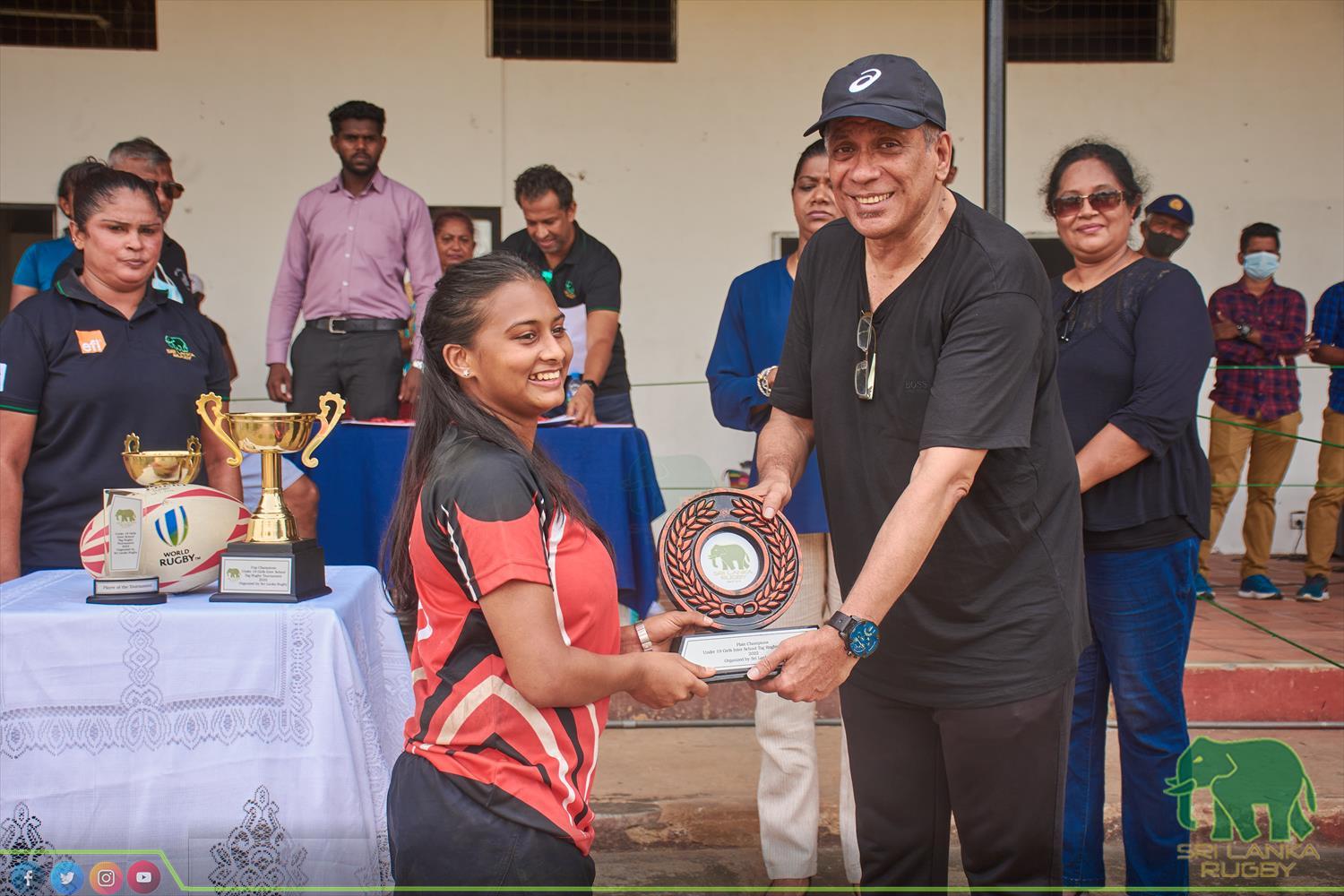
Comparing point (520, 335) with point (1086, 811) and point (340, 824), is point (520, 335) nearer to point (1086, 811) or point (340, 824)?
point (340, 824)

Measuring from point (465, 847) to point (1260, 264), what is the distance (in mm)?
6034

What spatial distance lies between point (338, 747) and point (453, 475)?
1.09 metres

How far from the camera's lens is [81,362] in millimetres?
3146

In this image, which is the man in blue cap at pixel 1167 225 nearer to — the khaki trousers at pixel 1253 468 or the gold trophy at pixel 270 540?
the khaki trousers at pixel 1253 468

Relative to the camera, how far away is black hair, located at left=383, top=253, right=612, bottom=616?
1.96 m

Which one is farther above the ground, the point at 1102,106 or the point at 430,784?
the point at 1102,106

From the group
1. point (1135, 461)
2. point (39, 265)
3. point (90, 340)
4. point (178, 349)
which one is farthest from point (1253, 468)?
→ point (39, 265)

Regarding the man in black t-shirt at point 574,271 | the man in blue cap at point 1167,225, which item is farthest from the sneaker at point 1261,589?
the man in black t-shirt at point 574,271

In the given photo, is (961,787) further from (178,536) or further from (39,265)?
(39,265)

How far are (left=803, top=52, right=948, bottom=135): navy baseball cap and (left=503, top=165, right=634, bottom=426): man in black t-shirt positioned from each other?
2716 millimetres

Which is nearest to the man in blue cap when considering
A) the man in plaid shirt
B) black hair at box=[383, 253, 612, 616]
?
the man in plaid shirt

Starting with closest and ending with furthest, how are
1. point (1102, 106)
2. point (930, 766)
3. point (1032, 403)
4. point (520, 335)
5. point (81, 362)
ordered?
point (520, 335) → point (1032, 403) → point (930, 766) → point (81, 362) → point (1102, 106)

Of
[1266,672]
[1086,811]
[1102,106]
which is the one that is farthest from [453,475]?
[1102,106]

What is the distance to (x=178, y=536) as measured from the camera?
281 cm
